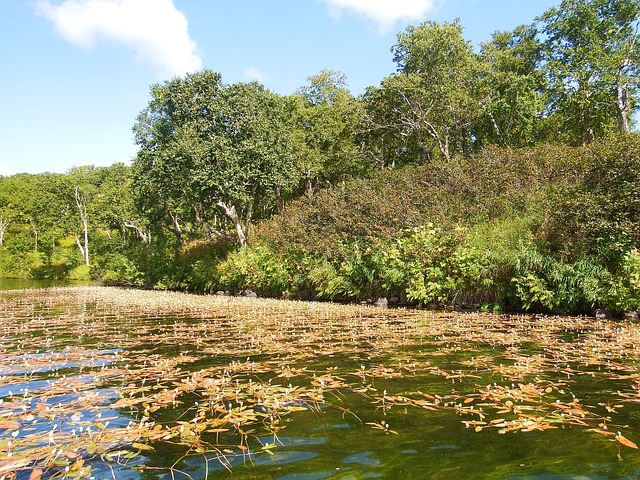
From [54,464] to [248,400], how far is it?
82.1 inches

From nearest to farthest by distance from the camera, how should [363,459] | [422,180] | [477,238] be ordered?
1. [363,459]
2. [477,238]
3. [422,180]

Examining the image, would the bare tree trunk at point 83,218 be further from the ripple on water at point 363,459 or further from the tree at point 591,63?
the ripple on water at point 363,459

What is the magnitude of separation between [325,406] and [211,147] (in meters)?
24.0

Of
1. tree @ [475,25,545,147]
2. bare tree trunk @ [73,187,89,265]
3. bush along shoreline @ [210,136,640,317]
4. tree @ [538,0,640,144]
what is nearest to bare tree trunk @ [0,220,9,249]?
bare tree trunk @ [73,187,89,265]

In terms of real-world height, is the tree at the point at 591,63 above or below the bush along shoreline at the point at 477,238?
above

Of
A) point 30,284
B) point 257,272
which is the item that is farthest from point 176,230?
point 257,272

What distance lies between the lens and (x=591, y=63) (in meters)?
30.7

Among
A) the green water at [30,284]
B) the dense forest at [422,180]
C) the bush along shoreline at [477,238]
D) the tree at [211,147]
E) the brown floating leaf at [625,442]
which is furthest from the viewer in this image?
the green water at [30,284]

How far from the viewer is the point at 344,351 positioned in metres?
7.88

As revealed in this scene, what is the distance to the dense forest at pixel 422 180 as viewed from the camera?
46.6 feet

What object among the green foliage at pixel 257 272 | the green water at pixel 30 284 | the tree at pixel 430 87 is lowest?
the green water at pixel 30 284

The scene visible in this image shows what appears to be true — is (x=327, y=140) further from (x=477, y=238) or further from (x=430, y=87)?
(x=477, y=238)

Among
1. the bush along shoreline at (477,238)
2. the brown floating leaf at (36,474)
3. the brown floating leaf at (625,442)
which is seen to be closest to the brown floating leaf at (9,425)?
the brown floating leaf at (36,474)

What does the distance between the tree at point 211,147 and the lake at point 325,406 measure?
720 inches
